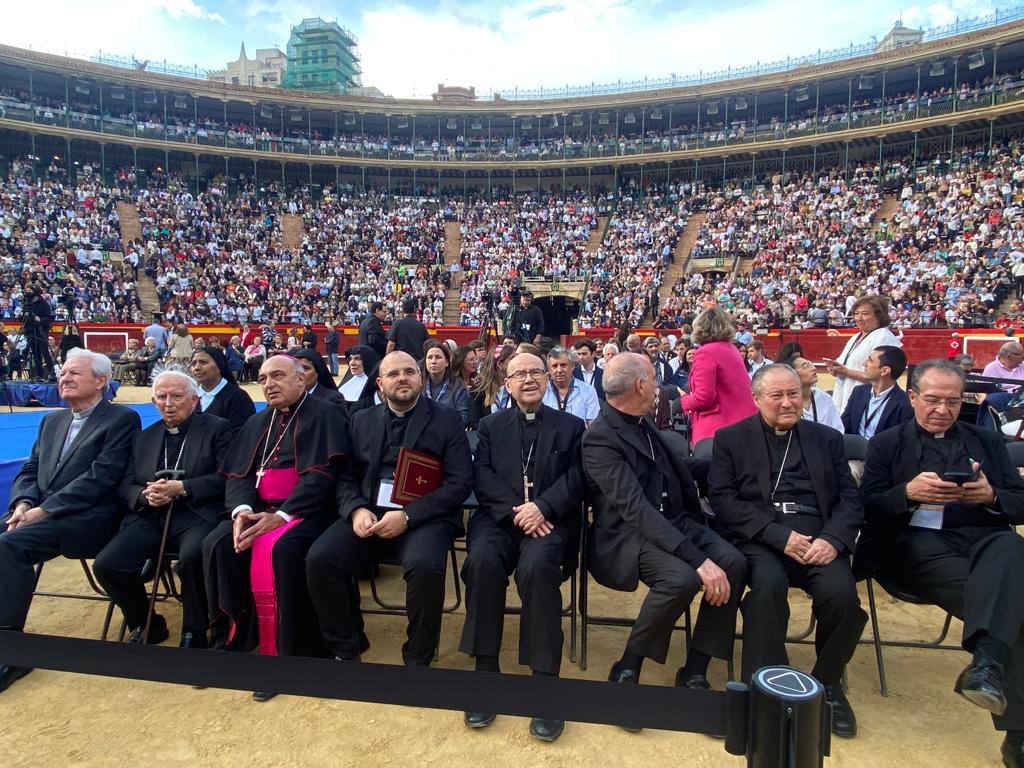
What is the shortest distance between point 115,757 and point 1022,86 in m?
37.2

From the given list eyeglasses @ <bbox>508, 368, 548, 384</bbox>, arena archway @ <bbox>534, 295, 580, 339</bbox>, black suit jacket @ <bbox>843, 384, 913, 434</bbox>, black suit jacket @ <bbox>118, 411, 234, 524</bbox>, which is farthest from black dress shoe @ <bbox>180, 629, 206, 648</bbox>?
arena archway @ <bbox>534, 295, 580, 339</bbox>

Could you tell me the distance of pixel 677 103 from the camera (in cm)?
3684

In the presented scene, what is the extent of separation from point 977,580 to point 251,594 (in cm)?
364

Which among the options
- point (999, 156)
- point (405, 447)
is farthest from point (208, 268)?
point (999, 156)

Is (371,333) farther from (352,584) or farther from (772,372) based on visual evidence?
(772,372)

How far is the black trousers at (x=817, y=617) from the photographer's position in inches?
120

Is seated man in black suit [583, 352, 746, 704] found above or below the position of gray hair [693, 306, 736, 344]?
below

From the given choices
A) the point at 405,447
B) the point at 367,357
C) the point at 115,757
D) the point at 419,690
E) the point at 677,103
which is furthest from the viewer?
the point at 677,103

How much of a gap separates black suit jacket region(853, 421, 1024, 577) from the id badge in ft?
8.41

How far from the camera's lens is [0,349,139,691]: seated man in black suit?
11.8ft

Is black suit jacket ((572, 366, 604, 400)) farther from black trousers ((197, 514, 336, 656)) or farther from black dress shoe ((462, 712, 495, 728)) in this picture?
black dress shoe ((462, 712, 495, 728))

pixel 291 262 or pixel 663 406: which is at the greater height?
pixel 291 262

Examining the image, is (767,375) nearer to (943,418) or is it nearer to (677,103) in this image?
(943,418)

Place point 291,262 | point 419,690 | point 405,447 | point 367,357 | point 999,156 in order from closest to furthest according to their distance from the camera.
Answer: point 419,690
point 405,447
point 367,357
point 999,156
point 291,262
